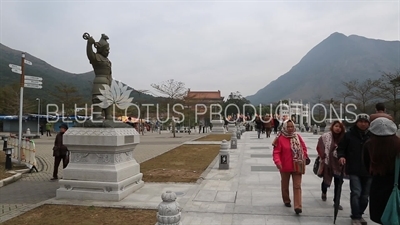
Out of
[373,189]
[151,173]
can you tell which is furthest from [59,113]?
[373,189]

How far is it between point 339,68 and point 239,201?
17439cm

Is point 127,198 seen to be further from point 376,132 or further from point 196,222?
point 376,132

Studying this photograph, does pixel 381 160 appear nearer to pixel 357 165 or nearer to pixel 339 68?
pixel 357 165

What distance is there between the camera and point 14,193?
7.76m

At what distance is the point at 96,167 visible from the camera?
6816 mm

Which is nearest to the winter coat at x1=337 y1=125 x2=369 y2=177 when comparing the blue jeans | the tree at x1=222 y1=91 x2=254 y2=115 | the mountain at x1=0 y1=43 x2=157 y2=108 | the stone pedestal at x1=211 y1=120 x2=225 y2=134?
the blue jeans

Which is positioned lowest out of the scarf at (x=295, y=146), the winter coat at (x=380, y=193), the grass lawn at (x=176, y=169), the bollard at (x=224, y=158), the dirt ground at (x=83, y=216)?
the dirt ground at (x=83, y=216)

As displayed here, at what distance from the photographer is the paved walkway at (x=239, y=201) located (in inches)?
213

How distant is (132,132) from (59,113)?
135 ft

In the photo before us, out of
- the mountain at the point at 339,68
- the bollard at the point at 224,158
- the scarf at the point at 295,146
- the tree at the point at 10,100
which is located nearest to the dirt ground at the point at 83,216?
the scarf at the point at 295,146

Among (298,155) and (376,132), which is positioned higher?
(376,132)

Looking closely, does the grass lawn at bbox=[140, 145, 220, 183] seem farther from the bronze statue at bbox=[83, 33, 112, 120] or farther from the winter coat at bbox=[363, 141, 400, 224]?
the winter coat at bbox=[363, 141, 400, 224]

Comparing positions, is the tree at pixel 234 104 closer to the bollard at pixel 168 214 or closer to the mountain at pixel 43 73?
the mountain at pixel 43 73

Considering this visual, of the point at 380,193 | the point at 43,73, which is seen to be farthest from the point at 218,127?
the point at 43,73
